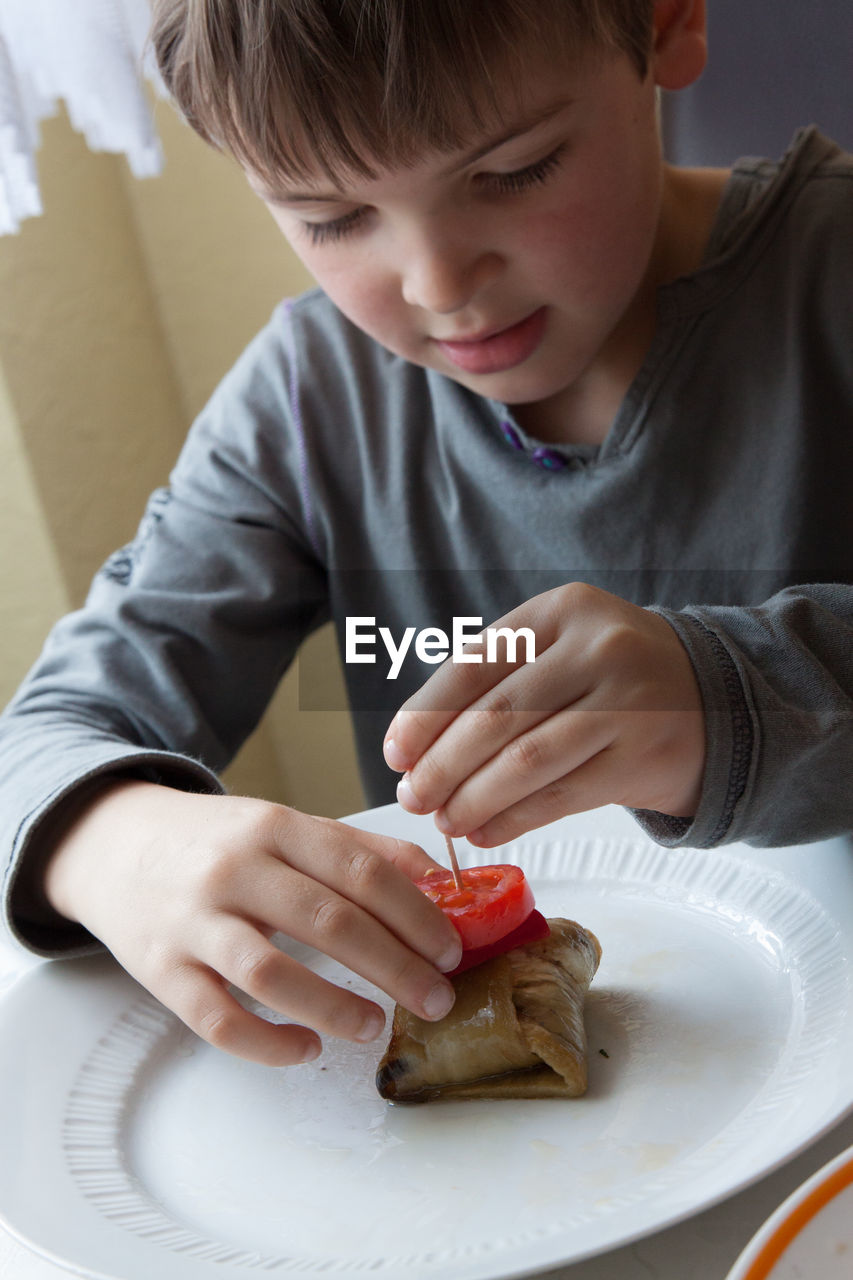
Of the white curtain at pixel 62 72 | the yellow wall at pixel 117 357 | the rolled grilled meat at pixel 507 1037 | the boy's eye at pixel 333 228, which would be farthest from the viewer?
the yellow wall at pixel 117 357

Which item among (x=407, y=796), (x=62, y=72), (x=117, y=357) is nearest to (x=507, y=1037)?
(x=407, y=796)

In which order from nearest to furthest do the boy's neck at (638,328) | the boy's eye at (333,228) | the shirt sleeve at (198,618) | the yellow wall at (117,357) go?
the boy's eye at (333,228) < the shirt sleeve at (198,618) < the boy's neck at (638,328) < the yellow wall at (117,357)

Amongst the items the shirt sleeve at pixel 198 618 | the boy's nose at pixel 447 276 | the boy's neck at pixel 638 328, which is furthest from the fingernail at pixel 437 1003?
the boy's neck at pixel 638 328

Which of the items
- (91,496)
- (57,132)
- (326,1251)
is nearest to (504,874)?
(326,1251)

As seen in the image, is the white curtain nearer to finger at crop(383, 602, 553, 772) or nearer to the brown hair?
the brown hair

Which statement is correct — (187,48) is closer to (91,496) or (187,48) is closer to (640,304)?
(640,304)

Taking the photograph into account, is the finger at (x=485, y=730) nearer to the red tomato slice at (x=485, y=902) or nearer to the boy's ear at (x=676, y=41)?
the red tomato slice at (x=485, y=902)
